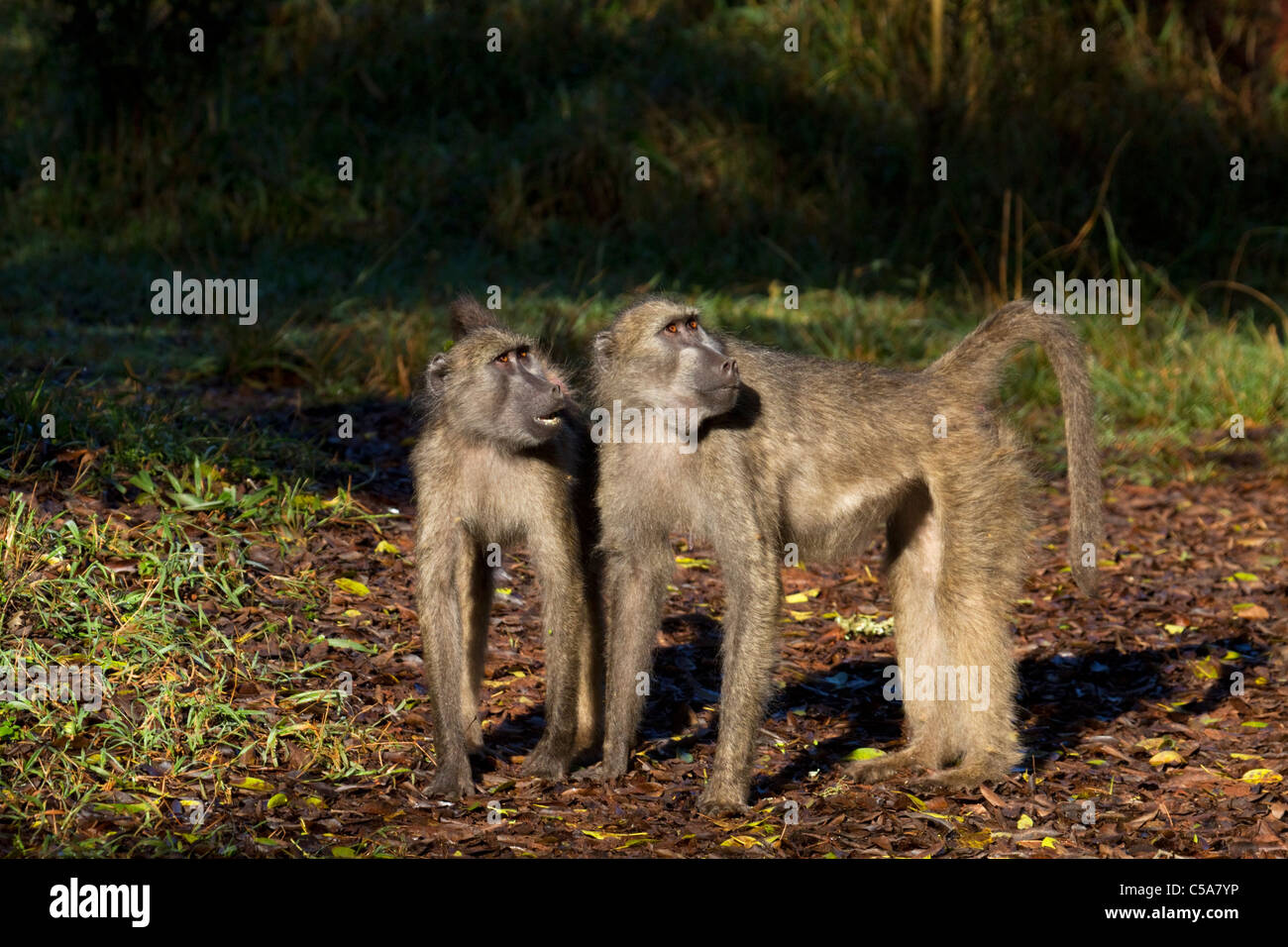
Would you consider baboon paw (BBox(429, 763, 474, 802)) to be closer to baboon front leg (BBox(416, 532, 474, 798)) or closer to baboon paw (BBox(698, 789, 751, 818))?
baboon front leg (BBox(416, 532, 474, 798))

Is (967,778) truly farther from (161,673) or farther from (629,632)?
(161,673)

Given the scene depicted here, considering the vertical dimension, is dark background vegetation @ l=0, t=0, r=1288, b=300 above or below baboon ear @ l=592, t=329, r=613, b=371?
above

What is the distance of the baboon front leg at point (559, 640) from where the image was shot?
4.45m

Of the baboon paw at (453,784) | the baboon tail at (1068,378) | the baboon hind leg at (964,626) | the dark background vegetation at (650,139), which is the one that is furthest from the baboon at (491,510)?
the dark background vegetation at (650,139)

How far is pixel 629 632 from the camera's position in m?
4.51

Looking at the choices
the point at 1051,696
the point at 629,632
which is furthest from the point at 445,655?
the point at 1051,696

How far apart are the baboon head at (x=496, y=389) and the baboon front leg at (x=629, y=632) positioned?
450 mm

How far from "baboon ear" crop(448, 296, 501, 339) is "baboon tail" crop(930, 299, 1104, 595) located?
1471mm

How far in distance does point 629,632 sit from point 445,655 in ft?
1.79

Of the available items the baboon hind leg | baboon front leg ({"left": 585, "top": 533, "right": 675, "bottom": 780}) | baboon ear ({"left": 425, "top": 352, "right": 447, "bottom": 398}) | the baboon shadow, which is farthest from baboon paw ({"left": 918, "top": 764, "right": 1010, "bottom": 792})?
baboon ear ({"left": 425, "top": 352, "right": 447, "bottom": 398})

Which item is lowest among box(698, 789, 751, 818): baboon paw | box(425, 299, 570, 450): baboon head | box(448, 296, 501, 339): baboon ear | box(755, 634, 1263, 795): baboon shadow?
box(698, 789, 751, 818): baboon paw

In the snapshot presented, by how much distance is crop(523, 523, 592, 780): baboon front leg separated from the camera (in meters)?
4.45

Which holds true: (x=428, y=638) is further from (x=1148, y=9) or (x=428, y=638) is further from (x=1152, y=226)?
(x=1148, y=9)

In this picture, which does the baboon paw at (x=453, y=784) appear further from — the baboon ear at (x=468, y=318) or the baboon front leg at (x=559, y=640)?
the baboon ear at (x=468, y=318)
